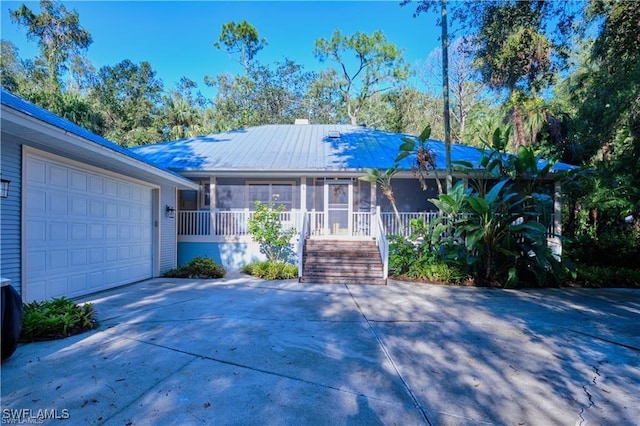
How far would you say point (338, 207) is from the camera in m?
11.6

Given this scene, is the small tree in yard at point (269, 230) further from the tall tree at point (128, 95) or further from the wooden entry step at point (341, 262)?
the tall tree at point (128, 95)

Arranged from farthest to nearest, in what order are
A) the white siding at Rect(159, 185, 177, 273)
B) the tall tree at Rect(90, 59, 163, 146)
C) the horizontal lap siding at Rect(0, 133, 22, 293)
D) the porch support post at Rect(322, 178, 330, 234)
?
the tall tree at Rect(90, 59, 163, 146)
the porch support post at Rect(322, 178, 330, 234)
the white siding at Rect(159, 185, 177, 273)
the horizontal lap siding at Rect(0, 133, 22, 293)

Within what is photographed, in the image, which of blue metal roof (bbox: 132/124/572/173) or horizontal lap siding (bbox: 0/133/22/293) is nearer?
horizontal lap siding (bbox: 0/133/22/293)

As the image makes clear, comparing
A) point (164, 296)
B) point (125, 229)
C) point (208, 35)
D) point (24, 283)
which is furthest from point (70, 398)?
point (208, 35)

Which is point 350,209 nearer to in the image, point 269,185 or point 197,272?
point 269,185

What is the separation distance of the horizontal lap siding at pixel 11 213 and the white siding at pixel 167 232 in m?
4.34

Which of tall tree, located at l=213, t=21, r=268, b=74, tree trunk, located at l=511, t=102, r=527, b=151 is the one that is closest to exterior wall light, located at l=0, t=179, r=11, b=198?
tree trunk, located at l=511, t=102, r=527, b=151

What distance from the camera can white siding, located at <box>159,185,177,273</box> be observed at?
925cm

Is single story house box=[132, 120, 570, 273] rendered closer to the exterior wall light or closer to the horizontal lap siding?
the horizontal lap siding

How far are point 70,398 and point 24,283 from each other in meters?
3.33

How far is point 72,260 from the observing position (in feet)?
19.4

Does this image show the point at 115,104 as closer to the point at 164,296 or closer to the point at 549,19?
the point at 164,296

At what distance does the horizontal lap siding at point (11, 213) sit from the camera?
4551 mm

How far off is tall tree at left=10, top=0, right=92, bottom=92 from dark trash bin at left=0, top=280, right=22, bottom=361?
25.6 m
